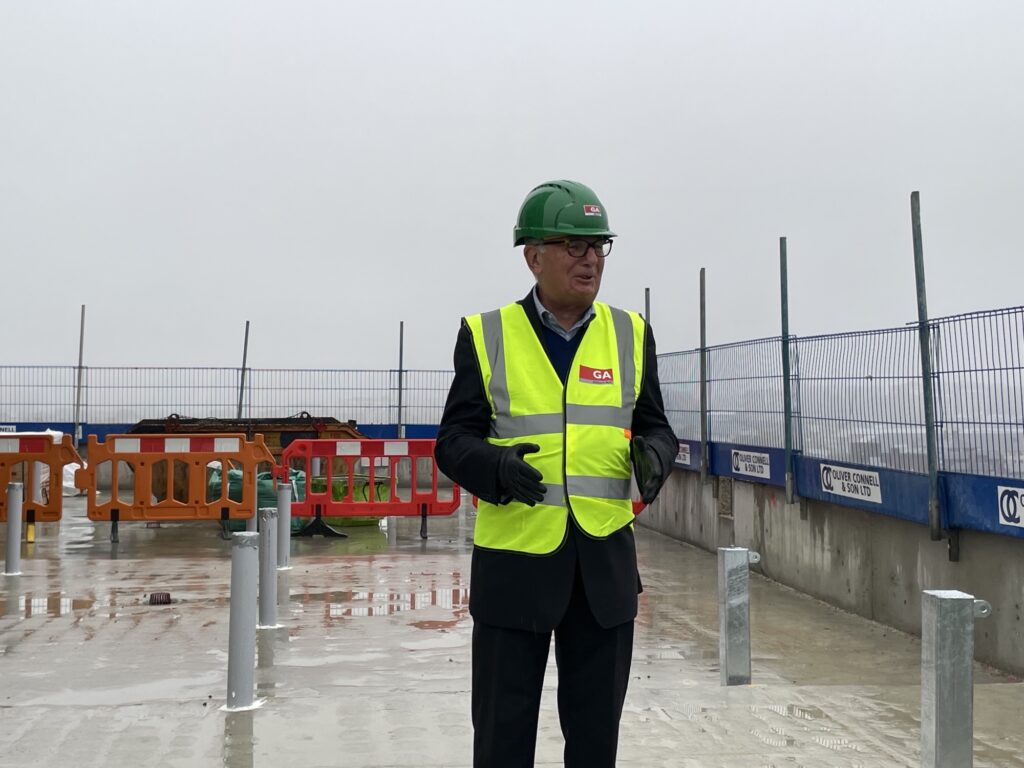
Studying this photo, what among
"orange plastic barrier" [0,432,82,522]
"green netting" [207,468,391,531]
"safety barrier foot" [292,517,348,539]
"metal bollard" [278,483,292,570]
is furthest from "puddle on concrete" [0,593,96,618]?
"safety barrier foot" [292,517,348,539]

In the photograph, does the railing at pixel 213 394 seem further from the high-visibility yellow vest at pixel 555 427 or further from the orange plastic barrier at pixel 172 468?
the high-visibility yellow vest at pixel 555 427

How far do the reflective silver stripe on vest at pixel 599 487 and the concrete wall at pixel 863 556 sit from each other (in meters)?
4.55

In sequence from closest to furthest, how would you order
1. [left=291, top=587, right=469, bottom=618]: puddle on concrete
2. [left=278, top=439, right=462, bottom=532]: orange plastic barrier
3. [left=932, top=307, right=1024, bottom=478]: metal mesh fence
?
[left=932, top=307, right=1024, bottom=478]: metal mesh fence
[left=291, top=587, right=469, bottom=618]: puddle on concrete
[left=278, top=439, right=462, bottom=532]: orange plastic barrier

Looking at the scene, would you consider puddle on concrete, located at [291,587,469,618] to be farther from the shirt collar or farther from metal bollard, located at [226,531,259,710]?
the shirt collar

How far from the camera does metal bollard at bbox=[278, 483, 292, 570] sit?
1119 cm

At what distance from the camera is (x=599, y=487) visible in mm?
3471

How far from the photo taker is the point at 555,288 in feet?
11.6

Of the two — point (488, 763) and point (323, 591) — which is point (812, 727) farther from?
point (323, 591)

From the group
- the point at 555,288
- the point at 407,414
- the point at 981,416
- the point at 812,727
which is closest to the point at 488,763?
the point at 555,288

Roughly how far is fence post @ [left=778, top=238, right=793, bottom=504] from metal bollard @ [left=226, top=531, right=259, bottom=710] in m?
5.56

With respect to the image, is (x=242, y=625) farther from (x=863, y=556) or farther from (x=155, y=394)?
(x=155, y=394)

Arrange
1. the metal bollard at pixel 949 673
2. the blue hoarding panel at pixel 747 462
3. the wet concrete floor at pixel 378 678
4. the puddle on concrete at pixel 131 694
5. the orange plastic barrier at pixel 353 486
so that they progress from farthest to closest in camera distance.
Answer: the orange plastic barrier at pixel 353 486
the blue hoarding panel at pixel 747 462
the puddle on concrete at pixel 131 694
the wet concrete floor at pixel 378 678
the metal bollard at pixel 949 673

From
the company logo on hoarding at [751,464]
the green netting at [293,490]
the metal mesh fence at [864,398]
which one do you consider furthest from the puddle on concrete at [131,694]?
the green netting at [293,490]

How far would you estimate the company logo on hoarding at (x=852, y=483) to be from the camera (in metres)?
9.08
